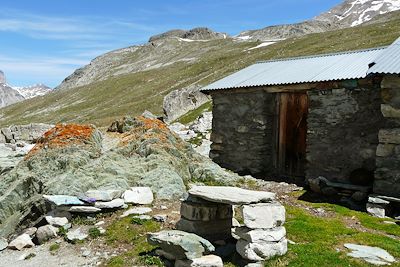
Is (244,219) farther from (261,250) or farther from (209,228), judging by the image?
(209,228)

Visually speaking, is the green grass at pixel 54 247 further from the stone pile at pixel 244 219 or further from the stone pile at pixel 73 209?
the stone pile at pixel 244 219

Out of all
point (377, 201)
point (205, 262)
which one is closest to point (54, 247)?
point (205, 262)

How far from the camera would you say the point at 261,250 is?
25.4 feet

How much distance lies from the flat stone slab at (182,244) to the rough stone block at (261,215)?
3.03ft

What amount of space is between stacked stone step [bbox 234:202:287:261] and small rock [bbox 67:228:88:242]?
377 cm

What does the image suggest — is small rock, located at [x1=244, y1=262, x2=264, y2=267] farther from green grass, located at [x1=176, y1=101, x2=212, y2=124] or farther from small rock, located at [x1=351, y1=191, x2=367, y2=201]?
green grass, located at [x1=176, y1=101, x2=212, y2=124]

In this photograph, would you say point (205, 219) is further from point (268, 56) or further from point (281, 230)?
point (268, 56)

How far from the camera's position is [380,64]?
1362 cm

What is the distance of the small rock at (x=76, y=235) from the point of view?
951 cm

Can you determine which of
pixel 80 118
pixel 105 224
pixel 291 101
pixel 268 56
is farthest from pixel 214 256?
pixel 268 56

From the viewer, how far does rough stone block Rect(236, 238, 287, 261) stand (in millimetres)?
7742

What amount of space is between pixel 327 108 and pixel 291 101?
7.42 ft

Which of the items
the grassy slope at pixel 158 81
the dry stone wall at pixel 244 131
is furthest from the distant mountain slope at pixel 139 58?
the dry stone wall at pixel 244 131

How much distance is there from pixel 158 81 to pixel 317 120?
81001 millimetres
